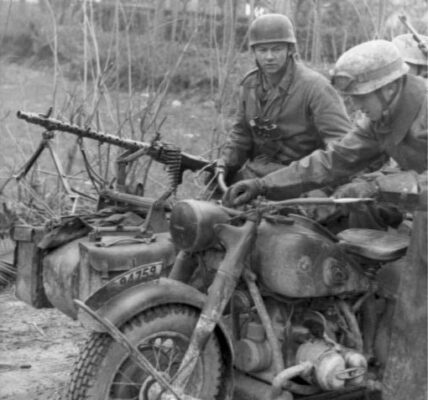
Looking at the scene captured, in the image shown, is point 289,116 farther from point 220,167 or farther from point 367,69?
point 367,69

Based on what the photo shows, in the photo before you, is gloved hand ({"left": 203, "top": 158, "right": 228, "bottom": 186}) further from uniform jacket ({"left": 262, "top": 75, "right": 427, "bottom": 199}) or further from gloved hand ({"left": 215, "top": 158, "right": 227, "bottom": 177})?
uniform jacket ({"left": 262, "top": 75, "right": 427, "bottom": 199})

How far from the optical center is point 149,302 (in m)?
3.69

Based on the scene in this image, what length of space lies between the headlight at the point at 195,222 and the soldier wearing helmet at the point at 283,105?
1697 mm

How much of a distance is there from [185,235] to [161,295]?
1.05 feet

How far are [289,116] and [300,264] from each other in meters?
1.97

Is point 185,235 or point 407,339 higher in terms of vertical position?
point 185,235

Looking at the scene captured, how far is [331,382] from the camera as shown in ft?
12.6

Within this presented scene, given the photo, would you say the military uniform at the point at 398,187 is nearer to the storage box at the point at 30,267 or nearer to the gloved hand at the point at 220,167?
the gloved hand at the point at 220,167

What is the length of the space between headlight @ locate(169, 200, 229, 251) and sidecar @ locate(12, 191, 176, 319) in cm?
51

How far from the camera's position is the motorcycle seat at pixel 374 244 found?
12.8 ft

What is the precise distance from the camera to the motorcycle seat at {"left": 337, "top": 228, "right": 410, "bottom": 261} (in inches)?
153

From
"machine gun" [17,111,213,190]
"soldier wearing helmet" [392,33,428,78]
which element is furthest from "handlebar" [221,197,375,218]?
"soldier wearing helmet" [392,33,428,78]

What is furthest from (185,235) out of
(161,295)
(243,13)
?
(243,13)

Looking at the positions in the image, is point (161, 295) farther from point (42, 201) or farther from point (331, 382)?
point (42, 201)
